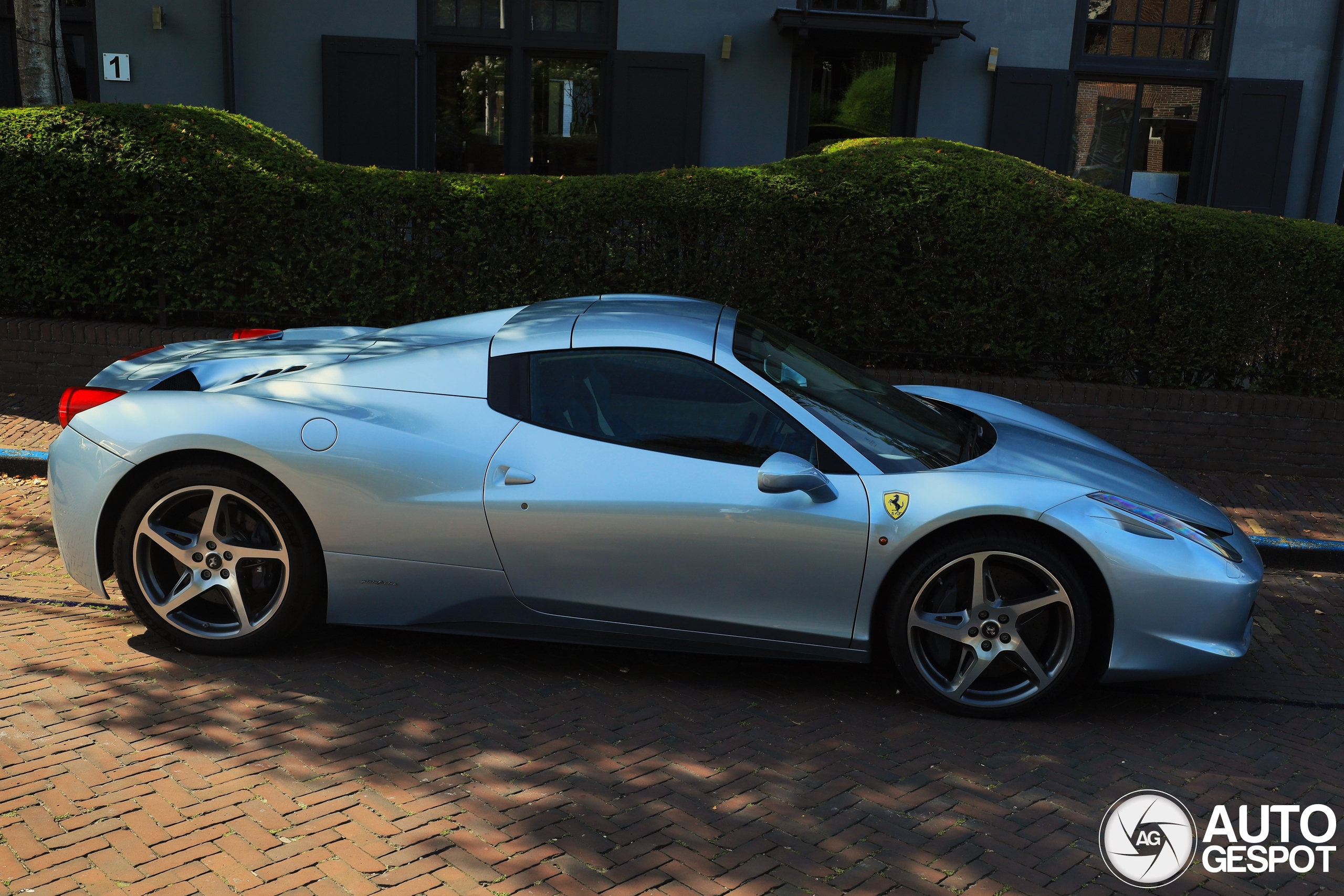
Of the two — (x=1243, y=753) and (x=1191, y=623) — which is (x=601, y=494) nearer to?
(x=1191, y=623)

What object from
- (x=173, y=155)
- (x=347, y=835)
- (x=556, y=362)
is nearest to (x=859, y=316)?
(x=556, y=362)

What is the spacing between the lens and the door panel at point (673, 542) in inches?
159

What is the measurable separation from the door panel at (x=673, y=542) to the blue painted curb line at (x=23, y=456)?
4387 millimetres

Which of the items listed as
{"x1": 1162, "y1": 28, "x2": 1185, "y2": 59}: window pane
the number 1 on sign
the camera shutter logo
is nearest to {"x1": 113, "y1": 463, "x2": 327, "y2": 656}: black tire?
the camera shutter logo

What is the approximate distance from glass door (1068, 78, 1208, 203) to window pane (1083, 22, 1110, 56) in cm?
33

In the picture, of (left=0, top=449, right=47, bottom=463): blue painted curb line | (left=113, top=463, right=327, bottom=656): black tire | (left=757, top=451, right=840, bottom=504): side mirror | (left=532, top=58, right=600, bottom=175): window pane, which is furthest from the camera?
(left=532, top=58, right=600, bottom=175): window pane

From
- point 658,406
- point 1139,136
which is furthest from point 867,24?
point 658,406

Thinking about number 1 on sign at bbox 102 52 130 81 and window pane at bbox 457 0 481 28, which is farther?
window pane at bbox 457 0 481 28

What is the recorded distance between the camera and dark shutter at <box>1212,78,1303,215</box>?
12.7 metres

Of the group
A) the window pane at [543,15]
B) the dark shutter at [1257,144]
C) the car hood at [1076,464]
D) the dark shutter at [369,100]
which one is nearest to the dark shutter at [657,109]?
the window pane at [543,15]

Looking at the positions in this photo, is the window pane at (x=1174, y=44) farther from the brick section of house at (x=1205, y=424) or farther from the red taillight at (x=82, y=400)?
the red taillight at (x=82, y=400)

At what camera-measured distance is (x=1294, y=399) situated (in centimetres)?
805

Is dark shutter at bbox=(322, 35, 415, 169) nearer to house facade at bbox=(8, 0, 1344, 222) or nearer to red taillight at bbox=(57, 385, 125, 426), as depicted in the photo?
house facade at bbox=(8, 0, 1344, 222)
